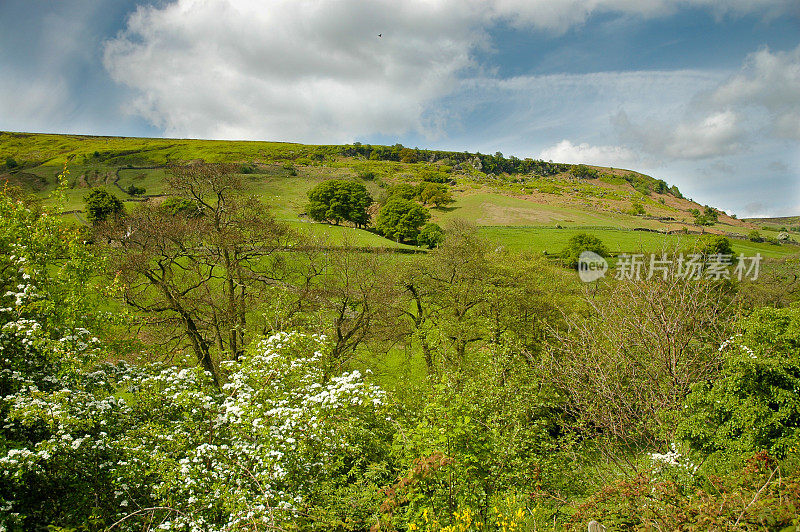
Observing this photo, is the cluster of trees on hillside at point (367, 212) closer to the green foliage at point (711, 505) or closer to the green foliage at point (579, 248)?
the green foliage at point (579, 248)

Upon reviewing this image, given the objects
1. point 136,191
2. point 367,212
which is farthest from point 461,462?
point 136,191

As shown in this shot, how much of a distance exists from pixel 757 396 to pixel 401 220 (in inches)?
2726

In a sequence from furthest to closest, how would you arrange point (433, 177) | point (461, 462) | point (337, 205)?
point (433, 177) → point (337, 205) → point (461, 462)

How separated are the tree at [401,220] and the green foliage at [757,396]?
216ft

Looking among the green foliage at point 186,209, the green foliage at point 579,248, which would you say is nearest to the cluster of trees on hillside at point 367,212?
the green foliage at point 579,248

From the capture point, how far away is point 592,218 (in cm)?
9794

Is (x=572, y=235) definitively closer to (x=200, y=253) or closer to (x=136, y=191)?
(x=200, y=253)

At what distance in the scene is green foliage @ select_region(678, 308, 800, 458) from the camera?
8.95 metres

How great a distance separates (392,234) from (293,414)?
226 ft

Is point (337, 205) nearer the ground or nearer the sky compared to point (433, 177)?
nearer the ground

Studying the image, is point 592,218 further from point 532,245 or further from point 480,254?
point 480,254

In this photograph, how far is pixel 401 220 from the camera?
7725cm

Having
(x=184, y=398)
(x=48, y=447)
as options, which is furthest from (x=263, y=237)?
→ (x=48, y=447)

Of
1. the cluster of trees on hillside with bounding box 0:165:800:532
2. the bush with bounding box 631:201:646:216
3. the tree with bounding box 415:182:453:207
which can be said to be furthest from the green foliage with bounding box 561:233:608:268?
the bush with bounding box 631:201:646:216
